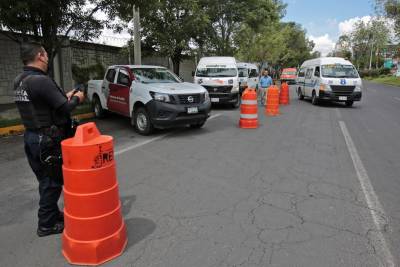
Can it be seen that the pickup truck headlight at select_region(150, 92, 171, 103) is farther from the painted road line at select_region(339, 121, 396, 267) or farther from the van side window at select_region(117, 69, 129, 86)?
the painted road line at select_region(339, 121, 396, 267)

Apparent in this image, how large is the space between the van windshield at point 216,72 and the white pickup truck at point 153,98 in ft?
17.2

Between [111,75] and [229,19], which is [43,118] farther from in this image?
[229,19]

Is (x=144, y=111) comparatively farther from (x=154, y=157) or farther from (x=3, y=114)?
(x=3, y=114)

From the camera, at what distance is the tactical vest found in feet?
11.1

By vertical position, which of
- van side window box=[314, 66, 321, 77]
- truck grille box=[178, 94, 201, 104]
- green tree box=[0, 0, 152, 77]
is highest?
green tree box=[0, 0, 152, 77]

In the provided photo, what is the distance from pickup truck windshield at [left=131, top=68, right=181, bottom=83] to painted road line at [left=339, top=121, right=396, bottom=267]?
531 cm

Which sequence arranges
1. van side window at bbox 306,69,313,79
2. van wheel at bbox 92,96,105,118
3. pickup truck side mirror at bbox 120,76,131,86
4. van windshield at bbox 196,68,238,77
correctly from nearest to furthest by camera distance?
pickup truck side mirror at bbox 120,76,131,86
van wheel at bbox 92,96,105,118
van windshield at bbox 196,68,238,77
van side window at bbox 306,69,313,79

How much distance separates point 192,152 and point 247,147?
1282 millimetres

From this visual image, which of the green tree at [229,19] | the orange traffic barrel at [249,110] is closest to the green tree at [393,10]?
the green tree at [229,19]

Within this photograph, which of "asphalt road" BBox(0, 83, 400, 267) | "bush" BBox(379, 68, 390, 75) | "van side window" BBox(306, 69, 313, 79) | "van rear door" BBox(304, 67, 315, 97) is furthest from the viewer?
"bush" BBox(379, 68, 390, 75)

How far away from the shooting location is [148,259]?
3180 millimetres

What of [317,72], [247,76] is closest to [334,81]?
[317,72]

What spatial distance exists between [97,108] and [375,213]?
30.8 feet

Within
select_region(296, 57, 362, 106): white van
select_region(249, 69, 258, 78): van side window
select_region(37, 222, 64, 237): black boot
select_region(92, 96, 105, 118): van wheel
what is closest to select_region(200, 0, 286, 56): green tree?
select_region(249, 69, 258, 78): van side window
